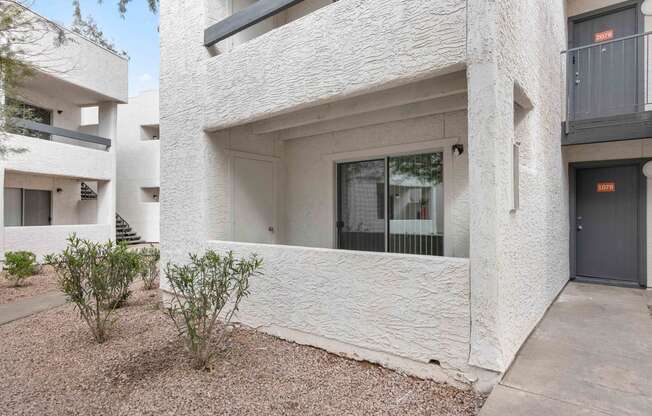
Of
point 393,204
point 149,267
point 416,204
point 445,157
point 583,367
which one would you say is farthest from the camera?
point 149,267

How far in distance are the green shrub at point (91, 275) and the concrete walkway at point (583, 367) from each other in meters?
4.92

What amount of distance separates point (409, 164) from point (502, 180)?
9.57 feet

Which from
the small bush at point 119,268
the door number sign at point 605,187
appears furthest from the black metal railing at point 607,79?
the small bush at point 119,268

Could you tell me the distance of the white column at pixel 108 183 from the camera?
1456 centimetres

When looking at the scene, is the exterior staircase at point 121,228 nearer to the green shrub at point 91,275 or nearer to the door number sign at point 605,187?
the green shrub at point 91,275

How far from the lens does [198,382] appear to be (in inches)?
149

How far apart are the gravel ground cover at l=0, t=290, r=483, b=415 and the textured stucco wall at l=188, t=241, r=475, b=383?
0.77 feet

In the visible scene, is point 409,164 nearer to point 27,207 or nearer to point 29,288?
point 29,288

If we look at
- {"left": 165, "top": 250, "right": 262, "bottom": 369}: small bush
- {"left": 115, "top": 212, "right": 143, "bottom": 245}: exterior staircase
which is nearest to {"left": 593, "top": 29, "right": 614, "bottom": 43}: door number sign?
{"left": 165, "top": 250, "right": 262, "bottom": 369}: small bush

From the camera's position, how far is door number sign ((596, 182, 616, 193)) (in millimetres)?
7418

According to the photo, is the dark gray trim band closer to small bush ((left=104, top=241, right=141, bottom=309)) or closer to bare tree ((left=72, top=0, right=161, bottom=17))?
small bush ((left=104, top=241, right=141, bottom=309))

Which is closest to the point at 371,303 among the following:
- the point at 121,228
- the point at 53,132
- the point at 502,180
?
the point at 502,180

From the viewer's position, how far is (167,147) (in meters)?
6.55

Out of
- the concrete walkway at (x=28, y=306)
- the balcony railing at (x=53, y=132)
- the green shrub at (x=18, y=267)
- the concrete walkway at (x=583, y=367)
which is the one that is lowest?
the concrete walkway at (x=28, y=306)
